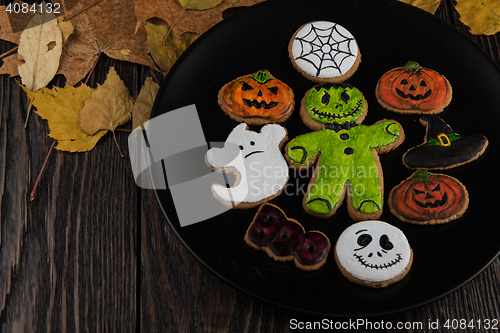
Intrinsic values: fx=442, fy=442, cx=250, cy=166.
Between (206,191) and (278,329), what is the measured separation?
1.34ft

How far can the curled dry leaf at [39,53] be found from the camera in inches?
55.4

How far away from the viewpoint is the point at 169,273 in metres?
1.21

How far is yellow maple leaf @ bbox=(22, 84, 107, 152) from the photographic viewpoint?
1.33 metres

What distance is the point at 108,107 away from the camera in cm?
135

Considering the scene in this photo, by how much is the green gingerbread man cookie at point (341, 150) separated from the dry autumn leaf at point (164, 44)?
1.55ft

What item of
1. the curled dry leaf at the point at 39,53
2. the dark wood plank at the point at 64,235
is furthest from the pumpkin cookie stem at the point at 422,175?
the curled dry leaf at the point at 39,53

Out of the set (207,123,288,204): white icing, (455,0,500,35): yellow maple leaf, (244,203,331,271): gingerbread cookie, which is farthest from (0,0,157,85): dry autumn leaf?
(455,0,500,35): yellow maple leaf

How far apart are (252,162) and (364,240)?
360 mm

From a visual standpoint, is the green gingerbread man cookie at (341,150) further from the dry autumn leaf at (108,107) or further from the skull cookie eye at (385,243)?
the dry autumn leaf at (108,107)

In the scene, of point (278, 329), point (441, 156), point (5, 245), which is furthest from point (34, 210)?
point (441, 156)

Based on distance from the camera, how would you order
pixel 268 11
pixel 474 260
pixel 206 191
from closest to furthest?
1. pixel 474 260
2. pixel 206 191
3. pixel 268 11

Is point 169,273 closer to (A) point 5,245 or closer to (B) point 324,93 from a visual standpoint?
(A) point 5,245

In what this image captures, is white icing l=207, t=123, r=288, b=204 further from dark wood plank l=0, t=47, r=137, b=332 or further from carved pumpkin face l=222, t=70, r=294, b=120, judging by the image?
dark wood plank l=0, t=47, r=137, b=332

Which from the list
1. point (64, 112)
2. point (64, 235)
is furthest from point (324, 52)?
point (64, 235)
